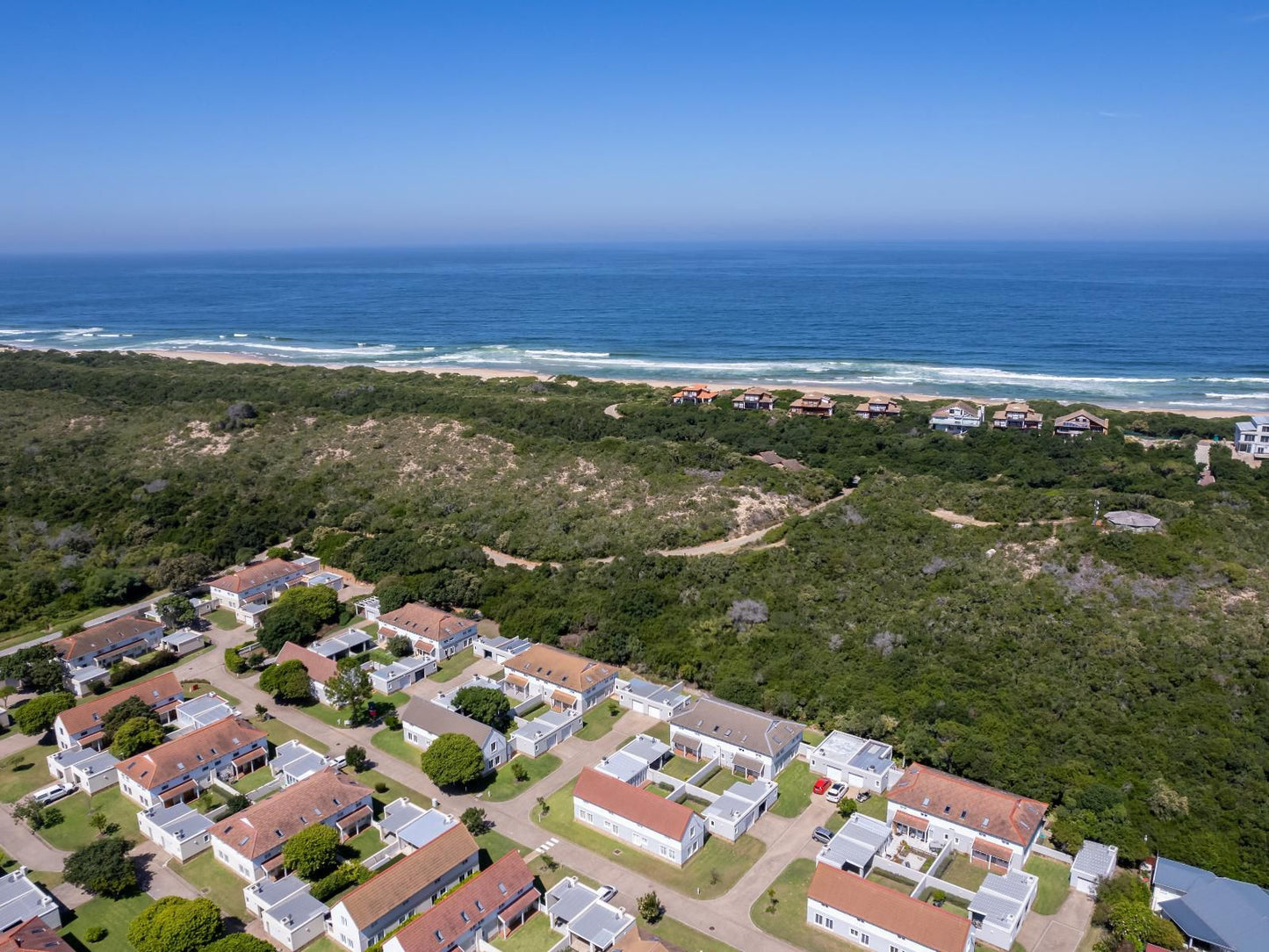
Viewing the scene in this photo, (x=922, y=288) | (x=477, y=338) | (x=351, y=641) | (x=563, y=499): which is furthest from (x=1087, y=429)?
(x=922, y=288)

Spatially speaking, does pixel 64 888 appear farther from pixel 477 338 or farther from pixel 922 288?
pixel 922 288

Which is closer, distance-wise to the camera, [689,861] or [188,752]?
[689,861]

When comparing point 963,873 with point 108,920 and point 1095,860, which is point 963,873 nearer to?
point 1095,860

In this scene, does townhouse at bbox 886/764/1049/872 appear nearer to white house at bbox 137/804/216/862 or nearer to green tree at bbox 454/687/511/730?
green tree at bbox 454/687/511/730

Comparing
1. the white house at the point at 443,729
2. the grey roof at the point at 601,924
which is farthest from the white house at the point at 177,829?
the grey roof at the point at 601,924

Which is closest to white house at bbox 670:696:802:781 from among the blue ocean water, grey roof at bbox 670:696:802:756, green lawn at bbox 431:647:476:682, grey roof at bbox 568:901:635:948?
grey roof at bbox 670:696:802:756

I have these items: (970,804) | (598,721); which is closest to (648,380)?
(598,721)

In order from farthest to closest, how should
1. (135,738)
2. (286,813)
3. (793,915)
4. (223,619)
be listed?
(223,619) < (135,738) < (286,813) < (793,915)
